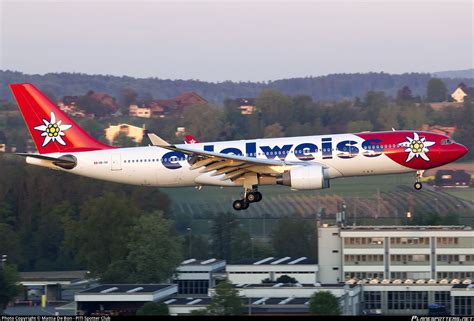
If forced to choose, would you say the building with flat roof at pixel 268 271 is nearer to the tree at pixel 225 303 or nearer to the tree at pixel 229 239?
the tree at pixel 229 239

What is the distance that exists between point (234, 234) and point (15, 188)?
26157 mm

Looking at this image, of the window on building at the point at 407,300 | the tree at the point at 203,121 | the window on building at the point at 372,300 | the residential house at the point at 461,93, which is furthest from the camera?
the residential house at the point at 461,93

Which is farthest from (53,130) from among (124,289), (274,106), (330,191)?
(274,106)

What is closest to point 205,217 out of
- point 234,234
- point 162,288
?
point 234,234

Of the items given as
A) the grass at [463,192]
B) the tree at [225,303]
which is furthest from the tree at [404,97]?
the tree at [225,303]

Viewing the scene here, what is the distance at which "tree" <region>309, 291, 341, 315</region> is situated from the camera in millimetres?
63094

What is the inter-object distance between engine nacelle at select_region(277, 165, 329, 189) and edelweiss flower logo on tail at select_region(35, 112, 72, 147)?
1346 cm

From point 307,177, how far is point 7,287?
34173 mm

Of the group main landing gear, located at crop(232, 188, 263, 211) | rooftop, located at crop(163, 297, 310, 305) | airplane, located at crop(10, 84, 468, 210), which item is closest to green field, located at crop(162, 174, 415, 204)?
rooftop, located at crop(163, 297, 310, 305)

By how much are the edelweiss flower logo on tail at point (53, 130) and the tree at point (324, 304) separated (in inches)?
674

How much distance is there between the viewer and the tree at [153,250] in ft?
288

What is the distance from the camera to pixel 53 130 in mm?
59750

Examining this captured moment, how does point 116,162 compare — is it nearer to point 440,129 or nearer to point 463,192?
point 463,192

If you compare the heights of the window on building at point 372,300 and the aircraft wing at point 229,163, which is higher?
the aircraft wing at point 229,163
